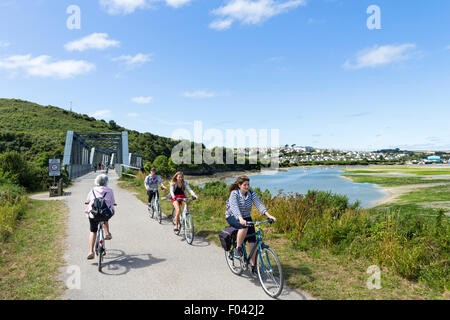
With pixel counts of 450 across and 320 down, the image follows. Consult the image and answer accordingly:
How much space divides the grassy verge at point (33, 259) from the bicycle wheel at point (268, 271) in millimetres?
3022

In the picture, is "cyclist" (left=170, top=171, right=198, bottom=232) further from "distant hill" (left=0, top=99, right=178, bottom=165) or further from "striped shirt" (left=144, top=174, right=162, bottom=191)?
"distant hill" (left=0, top=99, right=178, bottom=165)

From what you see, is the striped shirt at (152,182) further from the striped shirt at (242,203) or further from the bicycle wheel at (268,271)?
the bicycle wheel at (268,271)

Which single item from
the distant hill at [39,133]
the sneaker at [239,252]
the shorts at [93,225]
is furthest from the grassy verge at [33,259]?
the distant hill at [39,133]

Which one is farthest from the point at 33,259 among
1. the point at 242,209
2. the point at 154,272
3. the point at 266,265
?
the point at 266,265

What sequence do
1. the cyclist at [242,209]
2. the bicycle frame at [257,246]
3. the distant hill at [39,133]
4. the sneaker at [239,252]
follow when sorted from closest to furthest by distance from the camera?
the bicycle frame at [257,246] → the cyclist at [242,209] → the sneaker at [239,252] → the distant hill at [39,133]

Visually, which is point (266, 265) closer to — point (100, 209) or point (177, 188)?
point (100, 209)

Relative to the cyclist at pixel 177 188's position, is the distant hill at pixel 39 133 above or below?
above

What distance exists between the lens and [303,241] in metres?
6.68

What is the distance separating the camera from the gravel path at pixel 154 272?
14.0 feet

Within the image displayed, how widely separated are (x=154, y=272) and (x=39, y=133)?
69.2 metres

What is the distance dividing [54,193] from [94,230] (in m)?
12.4
